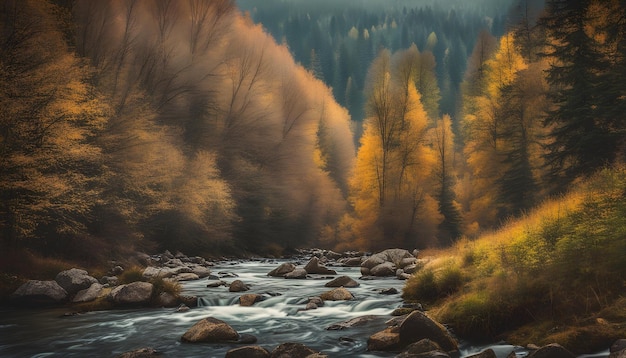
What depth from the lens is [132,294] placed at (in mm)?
11492

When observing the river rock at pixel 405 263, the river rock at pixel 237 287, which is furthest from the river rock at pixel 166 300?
the river rock at pixel 405 263

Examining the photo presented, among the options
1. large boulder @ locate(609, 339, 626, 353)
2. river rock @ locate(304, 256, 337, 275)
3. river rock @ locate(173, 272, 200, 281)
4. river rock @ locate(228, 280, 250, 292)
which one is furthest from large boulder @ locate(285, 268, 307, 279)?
large boulder @ locate(609, 339, 626, 353)

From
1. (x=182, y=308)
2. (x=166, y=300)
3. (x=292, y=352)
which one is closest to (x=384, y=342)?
(x=292, y=352)

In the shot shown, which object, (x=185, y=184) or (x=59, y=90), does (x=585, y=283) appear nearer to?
(x=59, y=90)

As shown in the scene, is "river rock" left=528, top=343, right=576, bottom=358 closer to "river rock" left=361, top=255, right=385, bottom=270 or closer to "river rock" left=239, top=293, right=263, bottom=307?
"river rock" left=239, top=293, right=263, bottom=307

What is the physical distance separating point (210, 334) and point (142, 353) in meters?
1.25

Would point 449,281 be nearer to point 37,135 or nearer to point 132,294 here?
point 132,294

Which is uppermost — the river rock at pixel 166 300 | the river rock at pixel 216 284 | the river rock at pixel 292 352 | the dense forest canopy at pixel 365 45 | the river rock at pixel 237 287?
the dense forest canopy at pixel 365 45

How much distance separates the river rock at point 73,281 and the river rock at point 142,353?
597 cm

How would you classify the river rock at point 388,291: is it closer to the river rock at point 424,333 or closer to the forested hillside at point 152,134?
the river rock at point 424,333

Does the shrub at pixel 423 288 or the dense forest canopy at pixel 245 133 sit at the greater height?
the dense forest canopy at pixel 245 133

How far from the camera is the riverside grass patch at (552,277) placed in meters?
7.57

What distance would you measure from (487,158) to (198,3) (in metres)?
19.9

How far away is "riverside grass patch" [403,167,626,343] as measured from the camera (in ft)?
24.8
